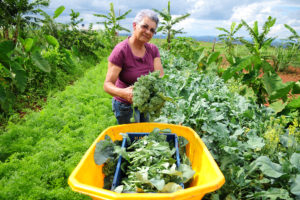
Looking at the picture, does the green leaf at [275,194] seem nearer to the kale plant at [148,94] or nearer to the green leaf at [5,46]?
the kale plant at [148,94]

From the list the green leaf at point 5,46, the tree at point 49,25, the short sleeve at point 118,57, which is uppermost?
the tree at point 49,25

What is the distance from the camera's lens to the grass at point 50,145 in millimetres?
2240

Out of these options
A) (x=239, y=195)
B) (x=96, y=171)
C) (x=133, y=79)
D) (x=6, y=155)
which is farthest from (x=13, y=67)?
(x=239, y=195)

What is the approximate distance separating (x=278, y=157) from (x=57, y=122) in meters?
3.67

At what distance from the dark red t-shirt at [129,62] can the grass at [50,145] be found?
1.29 metres

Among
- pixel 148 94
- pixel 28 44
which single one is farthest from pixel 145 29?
pixel 28 44

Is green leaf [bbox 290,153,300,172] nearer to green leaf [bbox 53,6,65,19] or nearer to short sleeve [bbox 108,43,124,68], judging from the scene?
short sleeve [bbox 108,43,124,68]

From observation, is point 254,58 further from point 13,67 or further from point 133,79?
point 13,67

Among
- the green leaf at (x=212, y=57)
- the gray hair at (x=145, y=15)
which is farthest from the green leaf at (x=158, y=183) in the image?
the green leaf at (x=212, y=57)

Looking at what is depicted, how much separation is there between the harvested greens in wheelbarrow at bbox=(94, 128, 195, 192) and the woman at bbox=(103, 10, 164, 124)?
31 centimetres

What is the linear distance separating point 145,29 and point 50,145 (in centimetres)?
235

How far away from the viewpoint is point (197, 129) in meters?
2.43

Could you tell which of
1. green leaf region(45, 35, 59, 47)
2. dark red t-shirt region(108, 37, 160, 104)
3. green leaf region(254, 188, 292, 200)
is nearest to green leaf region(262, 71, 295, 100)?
green leaf region(254, 188, 292, 200)

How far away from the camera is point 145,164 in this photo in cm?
160
